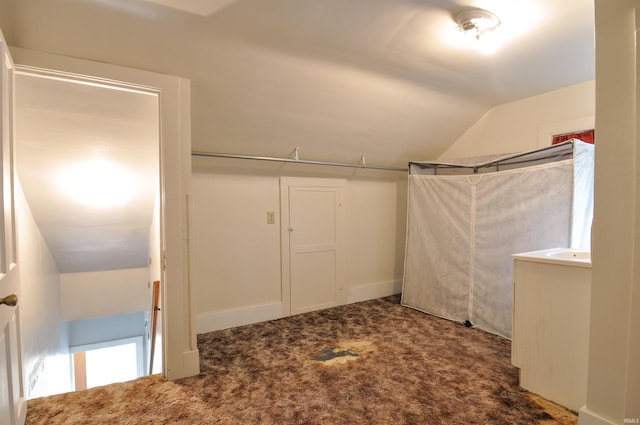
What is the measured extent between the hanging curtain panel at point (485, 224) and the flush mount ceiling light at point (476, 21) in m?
1.20

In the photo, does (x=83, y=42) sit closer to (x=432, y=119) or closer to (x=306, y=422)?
(x=306, y=422)

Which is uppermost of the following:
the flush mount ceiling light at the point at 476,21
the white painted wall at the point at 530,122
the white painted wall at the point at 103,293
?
the flush mount ceiling light at the point at 476,21

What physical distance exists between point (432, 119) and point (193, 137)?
2.40 meters

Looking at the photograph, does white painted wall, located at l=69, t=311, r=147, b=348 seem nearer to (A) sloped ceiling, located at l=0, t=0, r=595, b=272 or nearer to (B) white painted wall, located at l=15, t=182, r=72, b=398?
(B) white painted wall, located at l=15, t=182, r=72, b=398

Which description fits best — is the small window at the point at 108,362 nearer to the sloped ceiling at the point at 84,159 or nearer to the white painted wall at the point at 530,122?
the sloped ceiling at the point at 84,159

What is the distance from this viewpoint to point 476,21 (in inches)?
72.2

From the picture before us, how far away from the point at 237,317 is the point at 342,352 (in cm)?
116

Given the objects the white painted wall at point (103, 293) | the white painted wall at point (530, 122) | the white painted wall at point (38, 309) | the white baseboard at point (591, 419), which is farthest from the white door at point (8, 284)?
the white painted wall at point (530, 122)

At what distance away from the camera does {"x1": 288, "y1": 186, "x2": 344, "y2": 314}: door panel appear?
348cm

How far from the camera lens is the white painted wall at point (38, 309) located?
98.8 inches

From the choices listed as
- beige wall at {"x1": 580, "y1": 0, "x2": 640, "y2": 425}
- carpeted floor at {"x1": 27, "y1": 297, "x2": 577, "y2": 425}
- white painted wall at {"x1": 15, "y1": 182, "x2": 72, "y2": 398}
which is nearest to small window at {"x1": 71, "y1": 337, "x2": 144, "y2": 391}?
white painted wall at {"x1": 15, "y1": 182, "x2": 72, "y2": 398}

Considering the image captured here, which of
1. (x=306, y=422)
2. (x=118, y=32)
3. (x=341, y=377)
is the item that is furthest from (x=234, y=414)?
(x=118, y=32)

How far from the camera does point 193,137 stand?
110 inches

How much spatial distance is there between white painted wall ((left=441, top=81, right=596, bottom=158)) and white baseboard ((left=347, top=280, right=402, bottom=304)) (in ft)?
6.12
